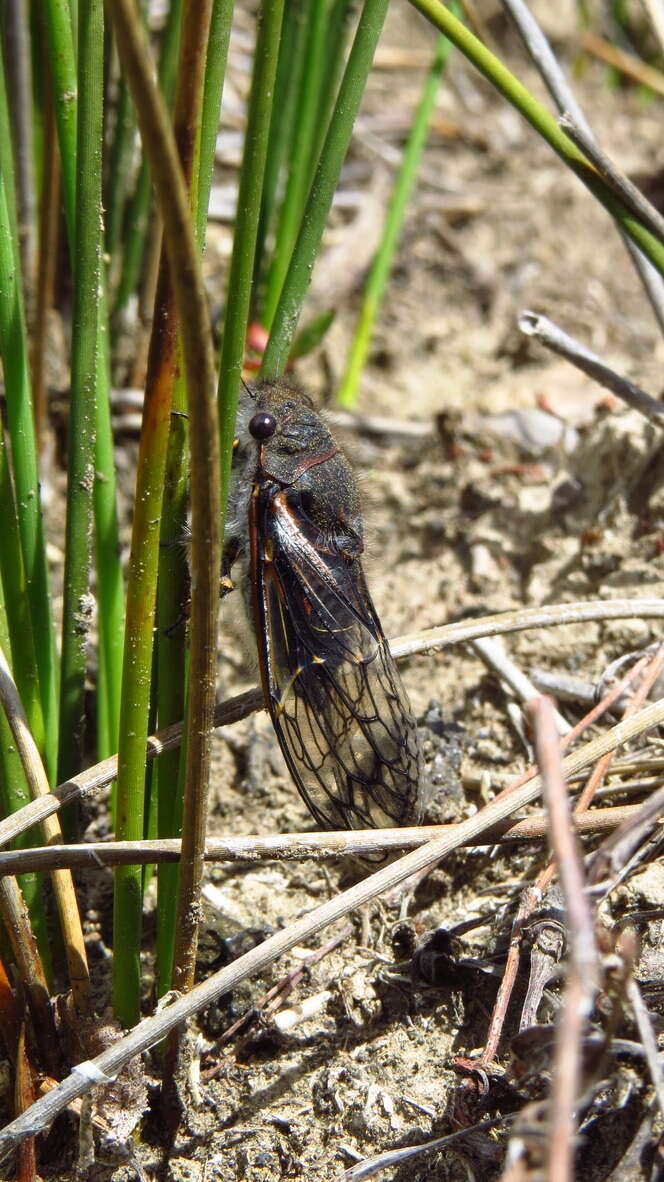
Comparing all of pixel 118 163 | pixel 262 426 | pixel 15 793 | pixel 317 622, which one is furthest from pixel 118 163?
pixel 15 793

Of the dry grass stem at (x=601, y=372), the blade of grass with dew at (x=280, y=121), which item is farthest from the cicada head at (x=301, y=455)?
the dry grass stem at (x=601, y=372)

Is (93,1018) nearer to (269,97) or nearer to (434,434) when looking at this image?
(269,97)

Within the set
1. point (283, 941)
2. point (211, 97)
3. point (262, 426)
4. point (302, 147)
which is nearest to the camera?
point (211, 97)

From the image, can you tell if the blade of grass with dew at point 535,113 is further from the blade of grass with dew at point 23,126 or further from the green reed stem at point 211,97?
the blade of grass with dew at point 23,126

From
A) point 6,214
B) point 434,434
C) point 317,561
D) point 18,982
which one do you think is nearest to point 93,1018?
point 18,982

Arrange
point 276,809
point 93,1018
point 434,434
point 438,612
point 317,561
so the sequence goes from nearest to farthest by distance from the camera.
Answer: point 93,1018
point 317,561
point 276,809
point 438,612
point 434,434

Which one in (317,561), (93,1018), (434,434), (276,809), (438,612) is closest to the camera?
(93,1018)

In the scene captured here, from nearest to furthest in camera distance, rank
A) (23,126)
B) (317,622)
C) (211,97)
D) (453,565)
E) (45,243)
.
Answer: (211,97) < (317,622) < (45,243) < (23,126) < (453,565)

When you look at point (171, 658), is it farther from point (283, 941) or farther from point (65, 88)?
point (65, 88)
